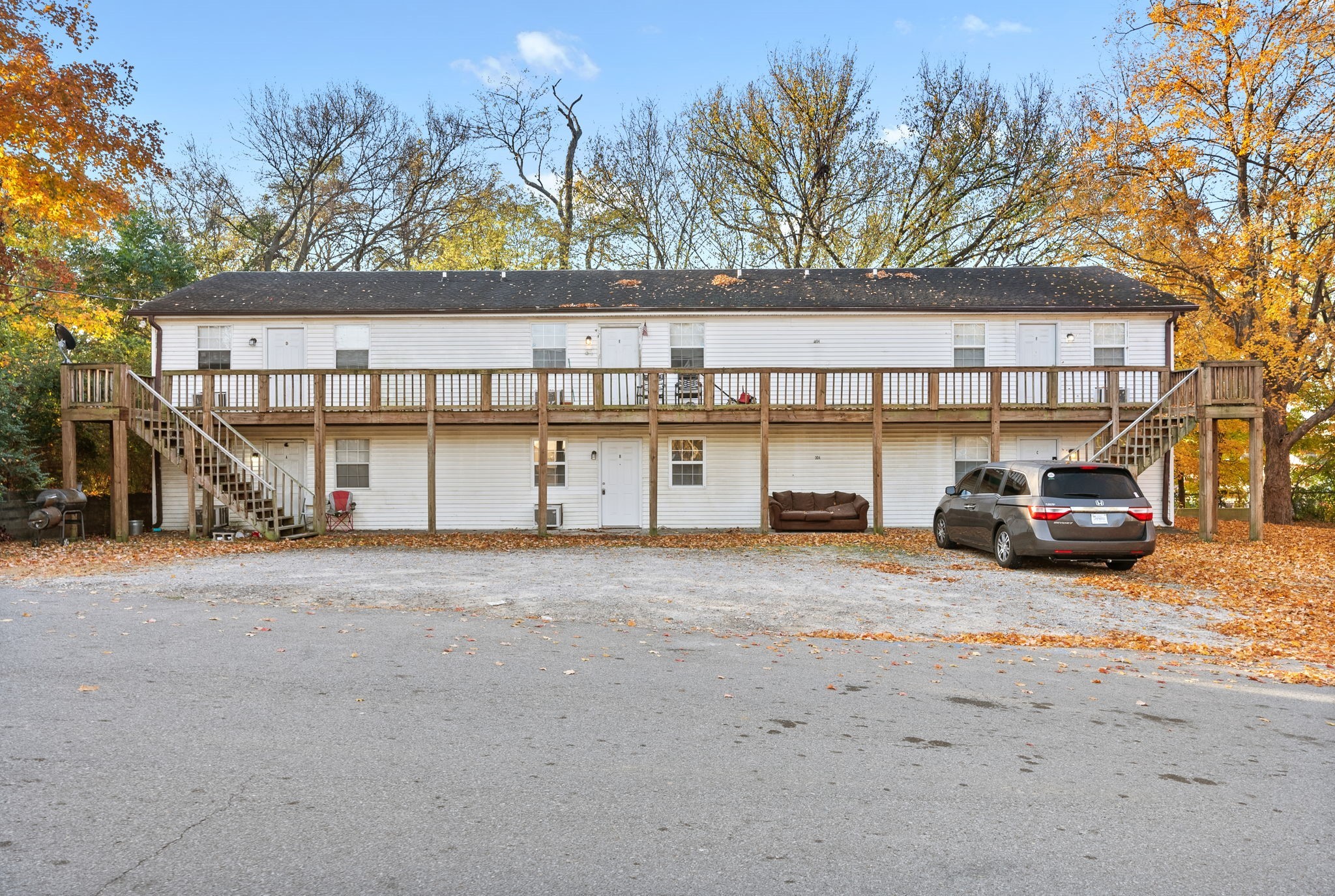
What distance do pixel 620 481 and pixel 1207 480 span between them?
1314 cm

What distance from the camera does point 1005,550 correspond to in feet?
44.8

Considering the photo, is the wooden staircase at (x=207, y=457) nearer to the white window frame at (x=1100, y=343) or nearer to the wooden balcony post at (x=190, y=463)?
the wooden balcony post at (x=190, y=463)

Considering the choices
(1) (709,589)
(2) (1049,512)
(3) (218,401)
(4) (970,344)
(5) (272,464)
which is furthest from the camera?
(4) (970,344)

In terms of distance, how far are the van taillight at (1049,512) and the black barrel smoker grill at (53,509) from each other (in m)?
17.9

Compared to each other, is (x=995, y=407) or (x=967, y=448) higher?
(x=995, y=407)

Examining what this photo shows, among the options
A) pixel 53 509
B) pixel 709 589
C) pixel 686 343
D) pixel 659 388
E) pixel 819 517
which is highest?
pixel 686 343

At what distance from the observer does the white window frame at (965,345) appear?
21734 millimetres

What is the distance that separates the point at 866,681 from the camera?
6.70m

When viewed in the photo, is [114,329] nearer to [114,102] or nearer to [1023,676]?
[114,102]

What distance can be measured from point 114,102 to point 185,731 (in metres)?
24.1

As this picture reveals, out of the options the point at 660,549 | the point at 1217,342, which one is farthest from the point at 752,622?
the point at 1217,342

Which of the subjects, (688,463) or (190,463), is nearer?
(190,463)

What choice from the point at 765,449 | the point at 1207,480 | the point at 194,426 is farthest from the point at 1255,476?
the point at 194,426

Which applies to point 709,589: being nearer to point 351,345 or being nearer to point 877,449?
point 877,449
